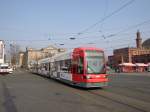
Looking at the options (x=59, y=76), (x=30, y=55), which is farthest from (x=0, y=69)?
(x=30, y=55)

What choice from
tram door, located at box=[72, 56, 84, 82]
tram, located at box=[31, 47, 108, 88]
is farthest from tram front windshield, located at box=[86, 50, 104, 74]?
tram door, located at box=[72, 56, 84, 82]

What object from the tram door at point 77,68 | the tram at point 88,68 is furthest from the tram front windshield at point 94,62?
the tram door at point 77,68

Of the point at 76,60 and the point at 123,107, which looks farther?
the point at 76,60

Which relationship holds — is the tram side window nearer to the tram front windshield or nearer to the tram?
the tram

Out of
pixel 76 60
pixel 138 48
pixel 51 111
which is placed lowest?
pixel 51 111

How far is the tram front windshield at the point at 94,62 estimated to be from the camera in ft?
68.7

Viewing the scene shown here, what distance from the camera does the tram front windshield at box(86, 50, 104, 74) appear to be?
825 inches

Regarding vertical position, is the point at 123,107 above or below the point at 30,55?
below

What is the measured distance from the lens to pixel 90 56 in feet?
70.3

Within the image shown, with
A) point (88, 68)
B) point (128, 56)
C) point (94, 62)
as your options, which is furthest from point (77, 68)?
point (128, 56)

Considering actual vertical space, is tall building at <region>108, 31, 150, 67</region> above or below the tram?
above

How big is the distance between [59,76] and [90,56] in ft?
26.3

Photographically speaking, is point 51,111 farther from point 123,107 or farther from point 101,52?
point 101,52

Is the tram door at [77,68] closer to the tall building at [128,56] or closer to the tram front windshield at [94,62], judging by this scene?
the tram front windshield at [94,62]
